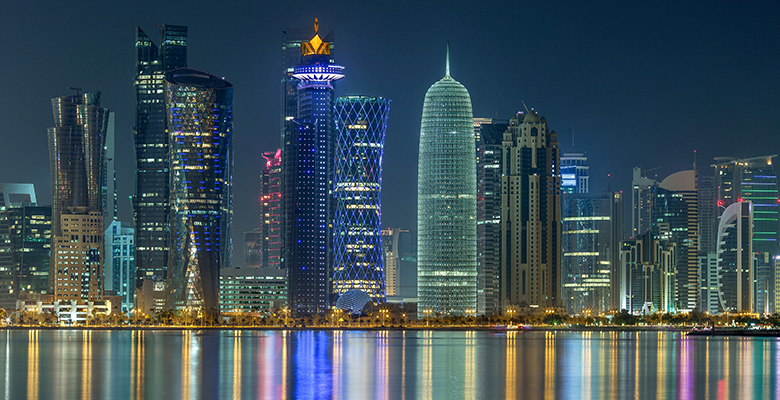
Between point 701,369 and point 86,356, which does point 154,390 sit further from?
point 701,369

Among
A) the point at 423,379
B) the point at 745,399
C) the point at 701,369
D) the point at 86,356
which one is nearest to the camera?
the point at 745,399

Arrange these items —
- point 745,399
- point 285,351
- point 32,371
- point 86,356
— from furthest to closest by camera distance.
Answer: point 285,351, point 86,356, point 32,371, point 745,399

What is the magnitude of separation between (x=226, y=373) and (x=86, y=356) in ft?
145

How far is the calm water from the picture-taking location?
115 meters

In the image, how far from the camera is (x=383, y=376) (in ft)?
438

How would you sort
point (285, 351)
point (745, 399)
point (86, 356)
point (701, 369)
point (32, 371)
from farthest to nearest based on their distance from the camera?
point (285, 351) < point (86, 356) < point (701, 369) < point (32, 371) < point (745, 399)

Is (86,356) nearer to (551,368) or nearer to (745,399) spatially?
(551,368)

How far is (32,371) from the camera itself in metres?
140

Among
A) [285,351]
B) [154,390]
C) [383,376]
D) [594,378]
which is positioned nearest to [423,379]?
[383,376]

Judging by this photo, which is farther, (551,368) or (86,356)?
(86,356)

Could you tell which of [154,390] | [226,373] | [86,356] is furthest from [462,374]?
[86,356]

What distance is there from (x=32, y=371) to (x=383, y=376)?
42.9 metres

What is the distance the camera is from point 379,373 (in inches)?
5408

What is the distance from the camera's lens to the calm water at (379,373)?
115 meters
